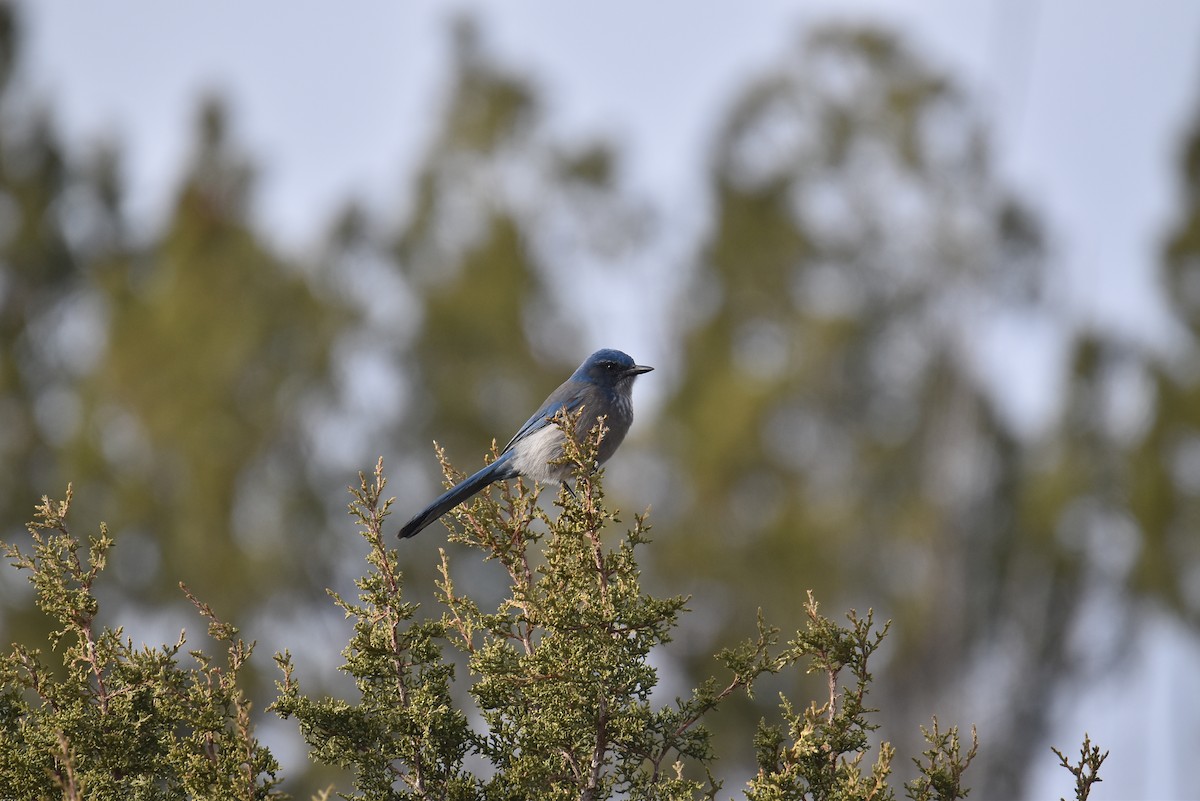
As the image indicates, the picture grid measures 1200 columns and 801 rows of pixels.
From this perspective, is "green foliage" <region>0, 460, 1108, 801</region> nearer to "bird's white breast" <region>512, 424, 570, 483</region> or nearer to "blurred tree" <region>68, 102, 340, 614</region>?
"bird's white breast" <region>512, 424, 570, 483</region>

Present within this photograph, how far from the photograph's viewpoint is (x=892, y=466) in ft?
89.1

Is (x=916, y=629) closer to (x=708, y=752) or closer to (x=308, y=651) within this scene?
(x=308, y=651)

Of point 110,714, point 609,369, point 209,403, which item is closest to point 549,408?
point 609,369

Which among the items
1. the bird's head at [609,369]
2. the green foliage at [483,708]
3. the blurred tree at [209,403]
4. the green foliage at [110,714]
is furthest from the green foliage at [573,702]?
the blurred tree at [209,403]

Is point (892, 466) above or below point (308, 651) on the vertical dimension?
above

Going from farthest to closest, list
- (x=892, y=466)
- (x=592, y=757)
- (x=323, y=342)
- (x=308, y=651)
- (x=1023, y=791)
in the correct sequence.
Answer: (x=892, y=466) < (x=1023, y=791) < (x=323, y=342) < (x=308, y=651) < (x=592, y=757)

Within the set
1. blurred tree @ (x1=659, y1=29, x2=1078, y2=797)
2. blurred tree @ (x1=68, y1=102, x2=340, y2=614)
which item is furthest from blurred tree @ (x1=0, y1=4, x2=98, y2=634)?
blurred tree @ (x1=659, y1=29, x2=1078, y2=797)

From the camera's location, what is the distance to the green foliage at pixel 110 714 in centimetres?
472

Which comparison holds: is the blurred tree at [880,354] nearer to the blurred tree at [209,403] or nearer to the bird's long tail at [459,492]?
the blurred tree at [209,403]

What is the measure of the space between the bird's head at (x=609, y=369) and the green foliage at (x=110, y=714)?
3.29 meters

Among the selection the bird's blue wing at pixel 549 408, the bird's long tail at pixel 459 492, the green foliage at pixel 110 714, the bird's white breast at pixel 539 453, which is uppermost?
the bird's blue wing at pixel 549 408

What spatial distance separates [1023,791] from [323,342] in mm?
14630

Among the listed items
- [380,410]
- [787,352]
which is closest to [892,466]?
[787,352]

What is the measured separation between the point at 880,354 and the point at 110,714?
23.8 metres
